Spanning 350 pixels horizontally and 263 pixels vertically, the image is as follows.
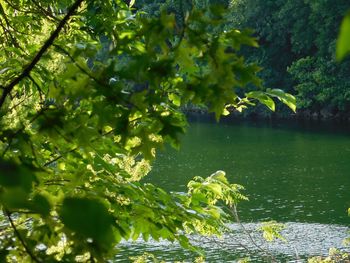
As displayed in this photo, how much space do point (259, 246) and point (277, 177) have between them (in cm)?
858

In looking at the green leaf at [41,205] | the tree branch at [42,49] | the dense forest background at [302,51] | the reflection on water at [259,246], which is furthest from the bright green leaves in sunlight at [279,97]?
the dense forest background at [302,51]

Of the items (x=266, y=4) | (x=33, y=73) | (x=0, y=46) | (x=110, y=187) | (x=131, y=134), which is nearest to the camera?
(x=131, y=134)

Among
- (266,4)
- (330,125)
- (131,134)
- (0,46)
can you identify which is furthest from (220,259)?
(266,4)

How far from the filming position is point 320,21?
141 feet

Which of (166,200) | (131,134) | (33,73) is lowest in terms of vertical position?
(166,200)

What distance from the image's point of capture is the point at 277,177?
24.9 meters

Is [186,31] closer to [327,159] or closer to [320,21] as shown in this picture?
[327,159]

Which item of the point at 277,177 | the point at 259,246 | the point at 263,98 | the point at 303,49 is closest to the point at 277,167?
the point at 277,177

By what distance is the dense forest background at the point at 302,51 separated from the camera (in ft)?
139

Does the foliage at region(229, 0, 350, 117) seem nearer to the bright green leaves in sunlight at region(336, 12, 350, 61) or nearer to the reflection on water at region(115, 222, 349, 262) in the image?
the reflection on water at region(115, 222, 349, 262)

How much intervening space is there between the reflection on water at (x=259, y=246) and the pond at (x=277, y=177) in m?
0.02

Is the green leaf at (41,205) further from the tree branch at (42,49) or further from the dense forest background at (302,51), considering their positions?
the dense forest background at (302,51)

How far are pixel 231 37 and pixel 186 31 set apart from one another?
15 cm

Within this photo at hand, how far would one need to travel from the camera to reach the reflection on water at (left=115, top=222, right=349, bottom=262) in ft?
51.8
